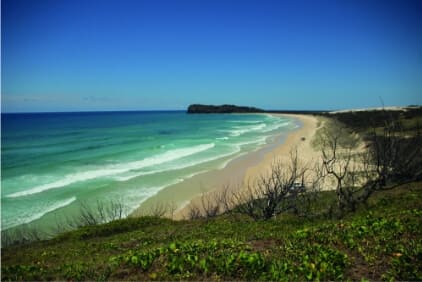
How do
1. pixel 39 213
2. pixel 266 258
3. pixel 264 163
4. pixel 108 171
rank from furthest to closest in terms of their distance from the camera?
pixel 264 163 → pixel 108 171 → pixel 39 213 → pixel 266 258

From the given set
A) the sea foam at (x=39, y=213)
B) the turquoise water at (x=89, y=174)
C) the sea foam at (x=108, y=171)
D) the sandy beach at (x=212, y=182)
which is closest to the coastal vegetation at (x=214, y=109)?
the turquoise water at (x=89, y=174)

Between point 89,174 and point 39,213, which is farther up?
point 89,174

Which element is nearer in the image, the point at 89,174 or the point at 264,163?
the point at 89,174

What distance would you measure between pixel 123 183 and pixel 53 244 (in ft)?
39.0

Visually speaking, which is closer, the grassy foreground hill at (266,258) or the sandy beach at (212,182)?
the grassy foreground hill at (266,258)

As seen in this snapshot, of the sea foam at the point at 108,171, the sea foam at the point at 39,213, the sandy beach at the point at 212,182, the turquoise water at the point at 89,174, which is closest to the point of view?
the sea foam at the point at 39,213

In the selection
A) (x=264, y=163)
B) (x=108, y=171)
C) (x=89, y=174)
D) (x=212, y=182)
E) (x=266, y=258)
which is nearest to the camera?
(x=266, y=258)

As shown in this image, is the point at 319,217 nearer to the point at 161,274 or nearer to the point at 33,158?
the point at 161,274

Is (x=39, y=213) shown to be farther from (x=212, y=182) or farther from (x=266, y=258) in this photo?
(x=266, y=258)

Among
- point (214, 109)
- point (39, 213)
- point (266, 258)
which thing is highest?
point (214, 109)

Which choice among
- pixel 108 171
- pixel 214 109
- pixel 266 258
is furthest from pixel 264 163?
pixel 214 109

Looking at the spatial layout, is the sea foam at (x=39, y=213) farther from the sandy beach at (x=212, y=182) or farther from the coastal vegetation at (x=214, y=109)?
the coastal vegetation at (x=214, y=109)

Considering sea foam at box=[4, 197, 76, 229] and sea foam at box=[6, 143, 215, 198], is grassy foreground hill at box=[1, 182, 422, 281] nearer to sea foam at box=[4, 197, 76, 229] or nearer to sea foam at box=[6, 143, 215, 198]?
sea foam at box=[4, 197, 76, 229]

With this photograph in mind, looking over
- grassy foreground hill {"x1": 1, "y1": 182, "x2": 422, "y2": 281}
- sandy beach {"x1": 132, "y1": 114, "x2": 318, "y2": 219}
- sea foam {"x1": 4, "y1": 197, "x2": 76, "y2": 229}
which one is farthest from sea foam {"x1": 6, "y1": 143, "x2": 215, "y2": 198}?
grassy foreground hill {"x1": 1, "y1": 182, "x2": 422, "y2": 281}
